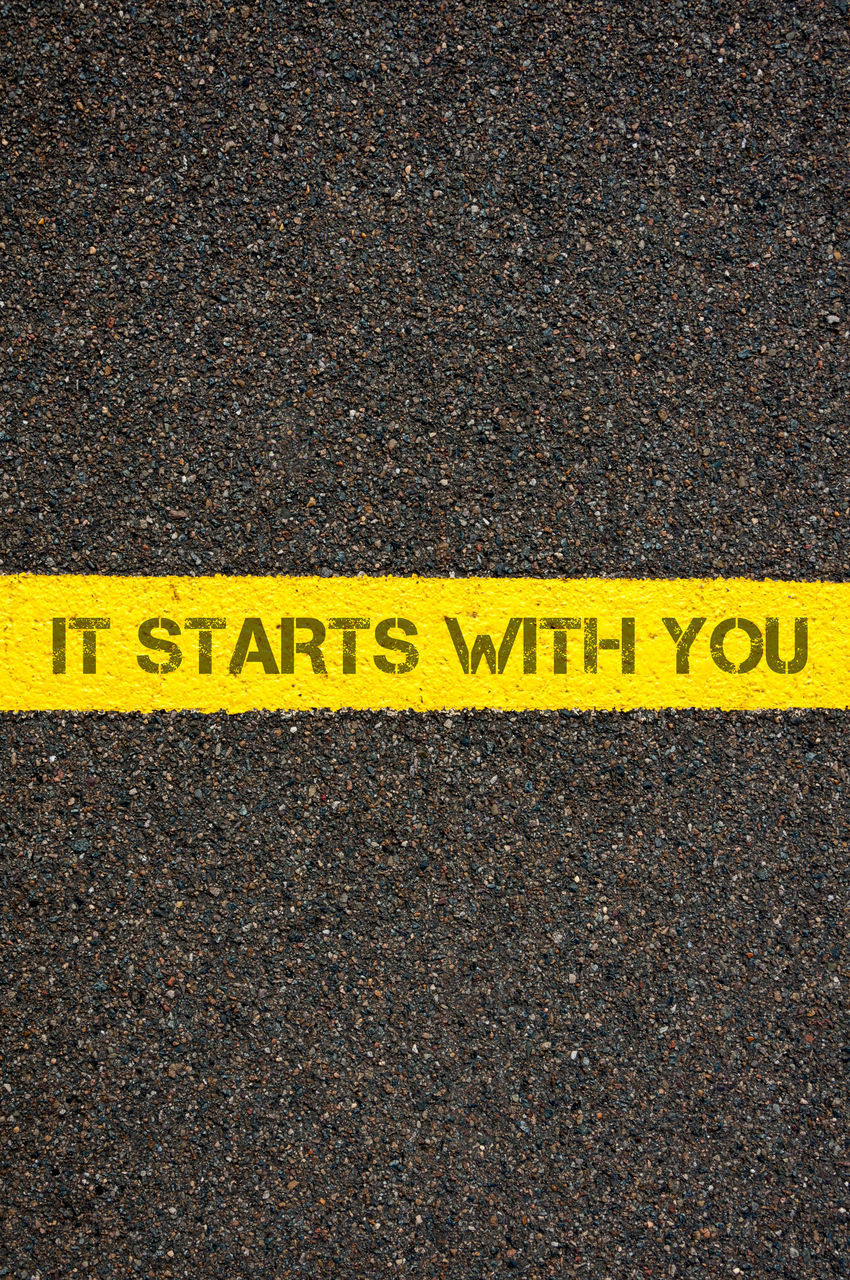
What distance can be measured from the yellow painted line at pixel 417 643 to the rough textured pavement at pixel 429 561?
7cm

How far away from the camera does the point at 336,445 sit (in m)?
2.18

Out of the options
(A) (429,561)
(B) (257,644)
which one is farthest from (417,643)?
(B) (257,644)

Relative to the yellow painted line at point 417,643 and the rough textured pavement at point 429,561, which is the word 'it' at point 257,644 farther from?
the rough textured pavement at point 429,561

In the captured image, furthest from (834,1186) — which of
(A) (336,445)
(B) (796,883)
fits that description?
(A) (336,445)

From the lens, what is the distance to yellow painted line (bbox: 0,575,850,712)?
7.10 ft

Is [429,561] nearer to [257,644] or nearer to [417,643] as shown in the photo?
[417,643]

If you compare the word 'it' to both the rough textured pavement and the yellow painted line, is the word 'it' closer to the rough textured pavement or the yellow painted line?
the yellow painted line

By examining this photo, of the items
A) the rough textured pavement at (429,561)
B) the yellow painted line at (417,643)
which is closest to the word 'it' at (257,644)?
the yellow painted line at (417,643)

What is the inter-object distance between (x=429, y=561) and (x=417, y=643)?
0.23 m

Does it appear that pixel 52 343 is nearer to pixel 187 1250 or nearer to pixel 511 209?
pixel 511 209

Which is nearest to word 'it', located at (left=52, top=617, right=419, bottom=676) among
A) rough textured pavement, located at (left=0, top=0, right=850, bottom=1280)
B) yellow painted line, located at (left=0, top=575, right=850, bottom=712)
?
yellow painted line, located at (left=0, top=575, right=850, bottom=712)

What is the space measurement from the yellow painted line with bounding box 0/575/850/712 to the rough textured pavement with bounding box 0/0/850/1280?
0.07 meters

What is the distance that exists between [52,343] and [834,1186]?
10.3ft

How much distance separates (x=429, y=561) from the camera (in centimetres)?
219
